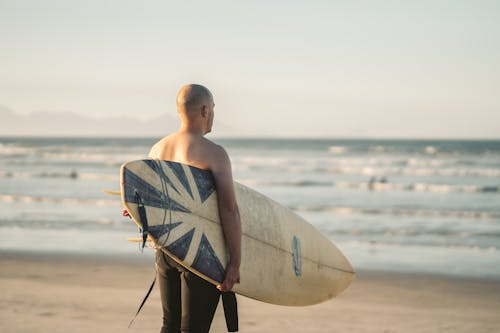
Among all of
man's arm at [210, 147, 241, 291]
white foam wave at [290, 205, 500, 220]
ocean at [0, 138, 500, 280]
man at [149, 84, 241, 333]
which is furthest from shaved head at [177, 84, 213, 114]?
white foam wave at [290, 205, 500, 220]

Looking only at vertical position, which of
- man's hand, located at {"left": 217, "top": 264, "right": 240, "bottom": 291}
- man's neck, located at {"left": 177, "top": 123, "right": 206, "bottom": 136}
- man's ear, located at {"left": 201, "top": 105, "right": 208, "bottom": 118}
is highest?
man's ear, located at {"left": 201, "top": 105, "right": 208, "bottom": 118}

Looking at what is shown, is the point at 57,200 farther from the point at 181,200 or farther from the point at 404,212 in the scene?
the point at 181,200

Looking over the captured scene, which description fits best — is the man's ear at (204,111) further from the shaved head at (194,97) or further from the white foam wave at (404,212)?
the white foam wave at (404,212)

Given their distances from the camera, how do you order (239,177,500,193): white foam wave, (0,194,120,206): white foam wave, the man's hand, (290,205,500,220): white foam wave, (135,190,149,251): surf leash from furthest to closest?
(239,177,500,193): white foam wave → (0,194,120,206): white foam wave → (290,205,500,220): white foam wave → the man's hand → (135,190,149,251): surf leash

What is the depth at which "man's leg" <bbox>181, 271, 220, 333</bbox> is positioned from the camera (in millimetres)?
2922

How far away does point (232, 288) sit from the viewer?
10.0ft

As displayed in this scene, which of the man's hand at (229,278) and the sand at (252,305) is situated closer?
the man's hand at (229,278)

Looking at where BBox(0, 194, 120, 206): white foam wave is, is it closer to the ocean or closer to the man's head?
the ocean

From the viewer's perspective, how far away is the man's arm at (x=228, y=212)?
9.60 ft

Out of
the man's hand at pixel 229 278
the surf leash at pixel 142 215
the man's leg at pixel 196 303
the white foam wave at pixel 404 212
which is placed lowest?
the white foam wave at pixel 404 212

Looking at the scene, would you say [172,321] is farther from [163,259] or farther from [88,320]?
[88,320]

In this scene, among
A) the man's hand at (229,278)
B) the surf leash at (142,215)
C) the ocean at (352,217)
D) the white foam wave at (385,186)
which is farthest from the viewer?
the white foam wave at (385,186)

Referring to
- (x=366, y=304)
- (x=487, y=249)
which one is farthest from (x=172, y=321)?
(x=487, y=249)

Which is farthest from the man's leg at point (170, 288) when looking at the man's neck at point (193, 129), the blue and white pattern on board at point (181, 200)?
the man's neck at point (193, 129)
